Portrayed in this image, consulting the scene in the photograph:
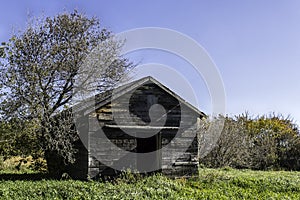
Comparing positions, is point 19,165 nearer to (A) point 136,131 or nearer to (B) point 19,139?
(B) point 19,139

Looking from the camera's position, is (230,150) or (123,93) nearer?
(123,93)

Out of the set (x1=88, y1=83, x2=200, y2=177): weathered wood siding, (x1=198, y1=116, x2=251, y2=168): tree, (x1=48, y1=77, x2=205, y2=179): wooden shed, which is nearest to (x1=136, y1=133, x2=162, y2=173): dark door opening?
(x1=48, y1=77, x2=205, y2=179): wooden shed

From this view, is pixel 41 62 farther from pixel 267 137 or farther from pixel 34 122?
pixel 267 137

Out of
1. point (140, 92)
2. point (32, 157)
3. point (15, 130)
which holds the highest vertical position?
point (140, 92)

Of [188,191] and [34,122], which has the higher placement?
[34,122]

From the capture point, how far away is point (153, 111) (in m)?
16.0

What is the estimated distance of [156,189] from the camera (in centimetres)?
1241

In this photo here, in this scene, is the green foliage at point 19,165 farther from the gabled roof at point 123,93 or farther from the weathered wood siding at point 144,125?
the weathered wood siding at point 144,125

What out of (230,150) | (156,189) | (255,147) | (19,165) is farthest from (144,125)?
(255,147)

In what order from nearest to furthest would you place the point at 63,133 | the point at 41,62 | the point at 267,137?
the point at 63,133, the point at 41,62, the point at 267,137

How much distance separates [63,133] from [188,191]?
21.4 feet

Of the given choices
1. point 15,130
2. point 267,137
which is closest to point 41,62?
point 15,130

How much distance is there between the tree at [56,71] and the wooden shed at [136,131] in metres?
1.38

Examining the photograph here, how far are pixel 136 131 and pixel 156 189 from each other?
141 inches
